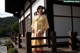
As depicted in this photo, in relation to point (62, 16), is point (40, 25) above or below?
below

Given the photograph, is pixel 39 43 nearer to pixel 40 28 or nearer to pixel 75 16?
pixel 40 28

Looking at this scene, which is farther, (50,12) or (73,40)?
(50,12)

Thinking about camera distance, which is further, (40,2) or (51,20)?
(40,2)

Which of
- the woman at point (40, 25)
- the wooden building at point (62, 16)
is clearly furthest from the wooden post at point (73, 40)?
the wooden building at point (62, 16)

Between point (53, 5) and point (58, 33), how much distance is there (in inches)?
49.2

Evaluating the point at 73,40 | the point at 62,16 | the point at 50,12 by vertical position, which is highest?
the point at 50,12

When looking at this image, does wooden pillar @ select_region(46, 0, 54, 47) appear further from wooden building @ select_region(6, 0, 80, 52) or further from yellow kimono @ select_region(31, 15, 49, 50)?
yellow kimono @ select_region(31, 15, 49, 50)

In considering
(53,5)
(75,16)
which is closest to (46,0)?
(53,5)

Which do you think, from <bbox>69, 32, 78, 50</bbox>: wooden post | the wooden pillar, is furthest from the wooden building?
<bbox>69, 32, 78, 50</bbox>: wooden post

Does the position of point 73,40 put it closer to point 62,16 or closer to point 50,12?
point 50,12

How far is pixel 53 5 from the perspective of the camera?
966cm

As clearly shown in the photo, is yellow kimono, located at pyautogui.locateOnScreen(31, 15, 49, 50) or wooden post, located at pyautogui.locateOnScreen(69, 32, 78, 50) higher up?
yellow kimono, located at pyautogui.locateOnScreen(31, 15, 49, 50)

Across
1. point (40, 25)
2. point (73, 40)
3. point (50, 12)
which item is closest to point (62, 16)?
point (50, 12)

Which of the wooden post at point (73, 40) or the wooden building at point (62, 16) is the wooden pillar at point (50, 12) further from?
the wooden post at point (73, 40)
